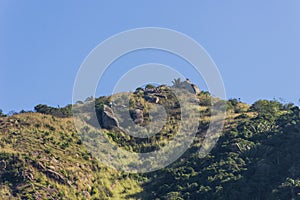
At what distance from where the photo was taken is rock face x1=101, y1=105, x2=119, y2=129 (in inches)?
4567

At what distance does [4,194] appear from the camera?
8181 centimetres

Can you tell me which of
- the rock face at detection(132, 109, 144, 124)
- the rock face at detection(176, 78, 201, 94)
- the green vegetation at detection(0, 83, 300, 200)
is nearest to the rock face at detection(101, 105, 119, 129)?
the green vegetation at detection(0, 83, 300, 200)

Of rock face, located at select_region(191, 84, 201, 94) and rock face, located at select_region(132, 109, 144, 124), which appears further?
rock face, located at select_region(191, 84, 201, 94)

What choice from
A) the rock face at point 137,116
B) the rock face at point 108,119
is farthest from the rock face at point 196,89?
the rock face at point 108,119

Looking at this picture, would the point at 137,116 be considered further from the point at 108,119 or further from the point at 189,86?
the point at 189,86

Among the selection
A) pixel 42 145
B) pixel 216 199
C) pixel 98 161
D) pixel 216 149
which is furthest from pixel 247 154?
pixel 42 145

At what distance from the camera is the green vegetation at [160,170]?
84500 millimetres

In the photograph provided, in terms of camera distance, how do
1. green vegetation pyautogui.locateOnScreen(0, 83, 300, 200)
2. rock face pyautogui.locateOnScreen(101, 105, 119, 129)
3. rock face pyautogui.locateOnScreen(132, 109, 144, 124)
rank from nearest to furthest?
green vegetation pyautogui.locateOnScreen(0, 83, 300, 200)
rock face pyautogui.locateOnScreen(101, 105, 119, 129)
rock face pyautogui.locateOnScreen(132, 109, 144, 124)

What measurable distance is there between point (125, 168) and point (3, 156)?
20167mm

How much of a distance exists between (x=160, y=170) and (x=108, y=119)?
19852mm

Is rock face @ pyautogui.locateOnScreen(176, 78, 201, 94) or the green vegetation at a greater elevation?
rock face @ pyautogui.locateOnScreen(176, 78, 201, 94)

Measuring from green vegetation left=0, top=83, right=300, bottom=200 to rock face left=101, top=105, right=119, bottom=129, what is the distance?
1889 mm

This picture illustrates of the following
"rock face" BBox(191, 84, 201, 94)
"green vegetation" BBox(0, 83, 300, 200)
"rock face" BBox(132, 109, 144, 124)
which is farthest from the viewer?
"rock face" BBox(191, 84, 201, 94)

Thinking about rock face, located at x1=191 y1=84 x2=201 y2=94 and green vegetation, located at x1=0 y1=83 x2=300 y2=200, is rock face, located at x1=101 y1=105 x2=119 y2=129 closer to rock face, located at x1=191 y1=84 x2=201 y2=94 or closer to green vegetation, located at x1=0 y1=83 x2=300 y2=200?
green vegetation, located at x1=0 y1=83 x2=300 y2=200
